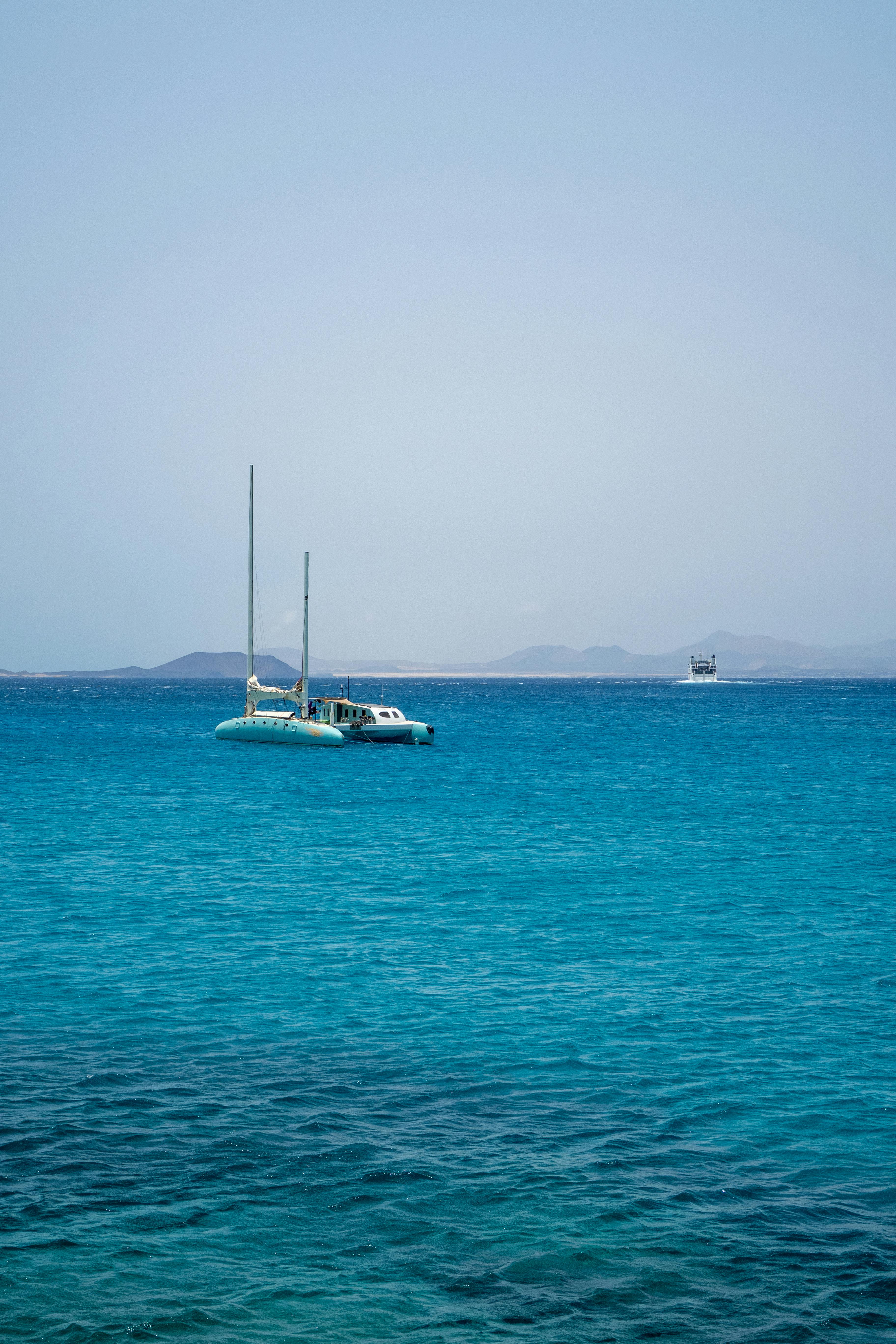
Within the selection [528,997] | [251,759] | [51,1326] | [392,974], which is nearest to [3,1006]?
[392,974]

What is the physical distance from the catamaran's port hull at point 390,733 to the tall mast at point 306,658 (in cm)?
324

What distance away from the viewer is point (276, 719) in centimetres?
9144

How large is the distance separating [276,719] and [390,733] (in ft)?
30.3

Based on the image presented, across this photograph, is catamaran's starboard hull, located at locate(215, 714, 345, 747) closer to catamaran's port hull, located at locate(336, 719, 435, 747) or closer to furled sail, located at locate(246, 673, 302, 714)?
catamaran's port hull, located at locate(336, 719, 435, 747)

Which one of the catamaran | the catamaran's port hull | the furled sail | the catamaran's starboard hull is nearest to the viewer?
the catamaran's starboard hull

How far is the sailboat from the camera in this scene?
89188 millimetres

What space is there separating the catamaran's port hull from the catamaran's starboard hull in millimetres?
1274

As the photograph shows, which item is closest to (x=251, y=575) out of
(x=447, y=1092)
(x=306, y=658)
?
(x=306, y=658)

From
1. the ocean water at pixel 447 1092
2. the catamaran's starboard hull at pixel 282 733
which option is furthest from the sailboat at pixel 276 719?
the ocean water at pixel 447 1092

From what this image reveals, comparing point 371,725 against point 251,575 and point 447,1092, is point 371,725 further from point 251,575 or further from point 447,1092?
point 447,1092

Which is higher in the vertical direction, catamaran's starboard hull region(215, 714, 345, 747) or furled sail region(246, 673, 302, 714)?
furled sail region(246, 673, 302, 714)

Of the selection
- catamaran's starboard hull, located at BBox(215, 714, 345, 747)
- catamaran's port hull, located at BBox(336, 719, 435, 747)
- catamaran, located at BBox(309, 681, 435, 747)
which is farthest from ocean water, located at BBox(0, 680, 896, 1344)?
catamaran, located at BBox(309, 681, 435, 747)

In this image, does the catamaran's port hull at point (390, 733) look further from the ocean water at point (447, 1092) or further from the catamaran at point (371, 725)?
the ocean water at point (447, 1092)

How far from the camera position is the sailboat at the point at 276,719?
8919cm
